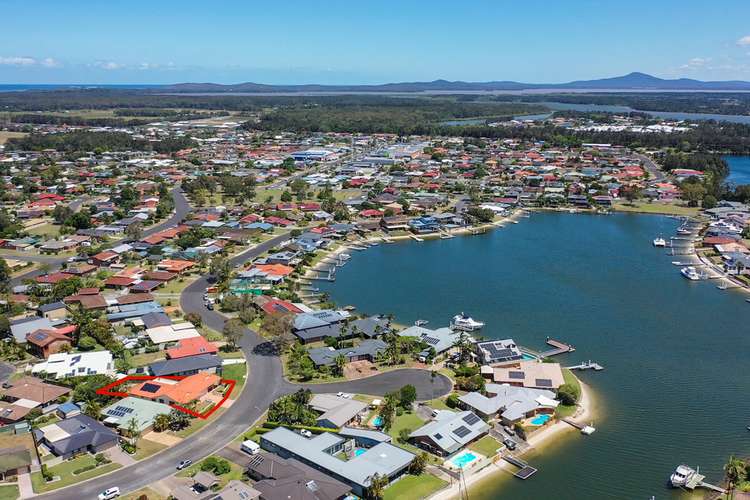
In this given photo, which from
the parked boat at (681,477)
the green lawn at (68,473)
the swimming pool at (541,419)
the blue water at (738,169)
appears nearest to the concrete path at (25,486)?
the green lawn at (68,473)

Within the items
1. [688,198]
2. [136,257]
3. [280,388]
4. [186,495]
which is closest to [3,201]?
[136,257]

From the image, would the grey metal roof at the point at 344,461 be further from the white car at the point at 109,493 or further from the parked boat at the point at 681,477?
the parked boat at the point at 681,477

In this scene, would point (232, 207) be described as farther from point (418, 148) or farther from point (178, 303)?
point (418, 148)

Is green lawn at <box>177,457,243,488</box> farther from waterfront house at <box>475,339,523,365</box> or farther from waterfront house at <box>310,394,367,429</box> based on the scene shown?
waterfront house at <box>475,339,523,365</box>

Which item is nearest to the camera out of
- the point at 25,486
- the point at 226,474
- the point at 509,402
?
the point at 25,486

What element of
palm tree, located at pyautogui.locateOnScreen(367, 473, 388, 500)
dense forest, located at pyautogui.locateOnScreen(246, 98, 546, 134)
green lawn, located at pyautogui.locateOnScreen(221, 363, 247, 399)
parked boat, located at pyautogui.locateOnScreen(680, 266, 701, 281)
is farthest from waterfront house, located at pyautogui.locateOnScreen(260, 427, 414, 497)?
dense forest, located at pyautogui.locateOnScreen(246, 98, 546, 134)

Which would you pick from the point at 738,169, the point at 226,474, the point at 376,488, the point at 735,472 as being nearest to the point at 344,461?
the point at 376,488

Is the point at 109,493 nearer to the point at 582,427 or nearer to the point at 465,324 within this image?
the point at 582,427
